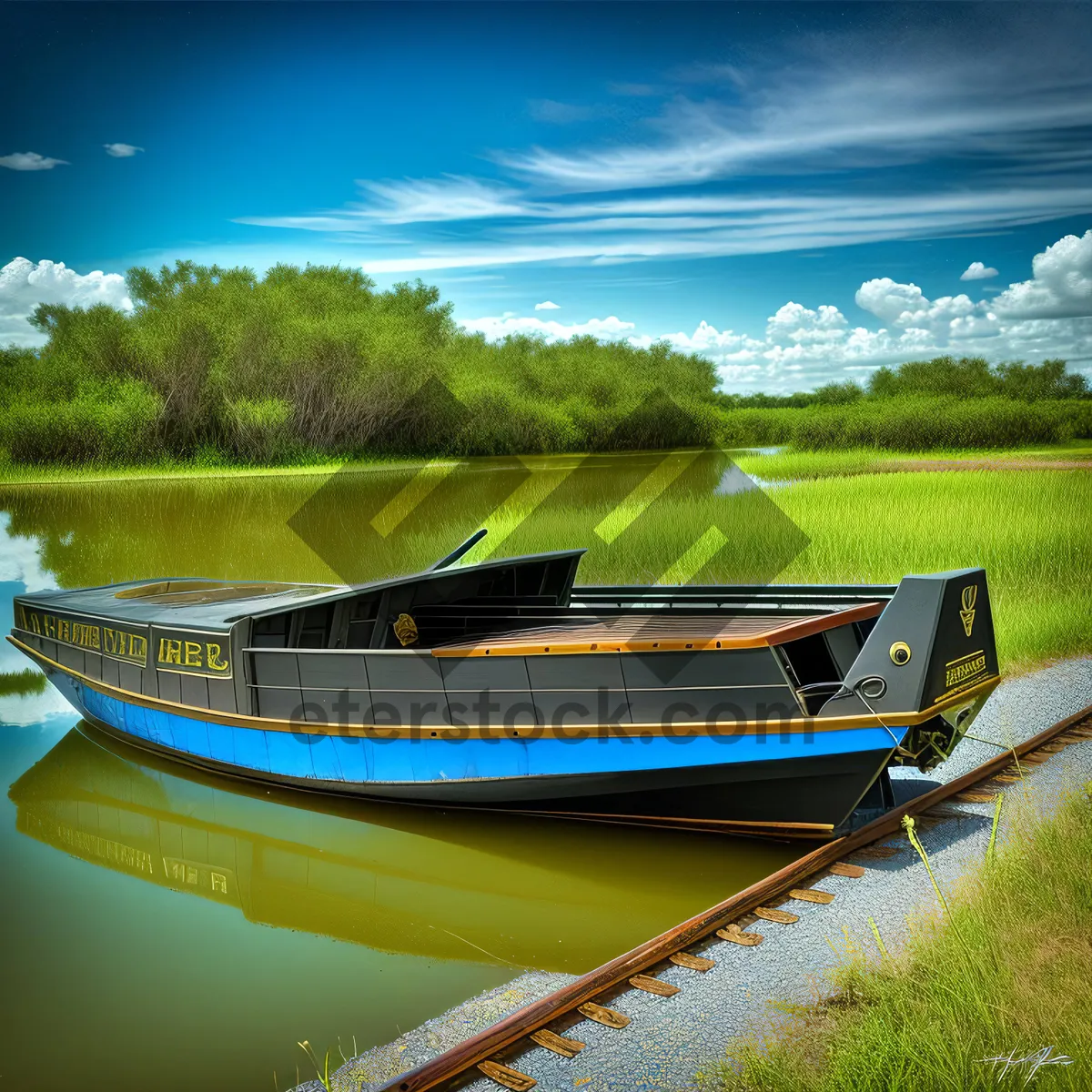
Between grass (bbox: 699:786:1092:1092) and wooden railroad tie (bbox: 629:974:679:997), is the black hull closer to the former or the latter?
grass (bbox: 699:786:1092:1092)

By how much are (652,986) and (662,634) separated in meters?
2.35

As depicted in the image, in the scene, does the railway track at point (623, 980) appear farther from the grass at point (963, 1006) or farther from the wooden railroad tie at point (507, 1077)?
the grass at point (963, 1006)

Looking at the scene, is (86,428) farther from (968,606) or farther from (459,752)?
(968,606)

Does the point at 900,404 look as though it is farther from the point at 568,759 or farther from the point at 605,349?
the point at 605,349

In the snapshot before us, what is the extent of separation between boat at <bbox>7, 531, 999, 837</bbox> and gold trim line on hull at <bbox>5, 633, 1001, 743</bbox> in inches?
0.4

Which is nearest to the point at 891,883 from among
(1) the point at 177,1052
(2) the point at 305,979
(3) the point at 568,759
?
(3) the point at 568,759

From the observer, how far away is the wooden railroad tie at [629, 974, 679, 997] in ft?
12.6

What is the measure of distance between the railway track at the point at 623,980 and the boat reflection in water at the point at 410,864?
653mm

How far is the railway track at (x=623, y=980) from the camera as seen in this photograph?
3389 mm

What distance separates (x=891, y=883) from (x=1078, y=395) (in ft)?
144

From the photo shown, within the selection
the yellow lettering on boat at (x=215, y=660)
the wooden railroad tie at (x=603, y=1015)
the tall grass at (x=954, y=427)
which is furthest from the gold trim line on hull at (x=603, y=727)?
the tall grass at (x=954, y=427)

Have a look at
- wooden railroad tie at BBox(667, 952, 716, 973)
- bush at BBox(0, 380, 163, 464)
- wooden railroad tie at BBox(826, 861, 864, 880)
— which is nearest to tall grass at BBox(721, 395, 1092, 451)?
bush at BBox(0, 380, 163, 464)

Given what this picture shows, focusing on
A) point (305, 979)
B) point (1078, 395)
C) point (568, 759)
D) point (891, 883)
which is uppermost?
point (1078, 395)

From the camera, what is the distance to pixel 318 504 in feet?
99.8
